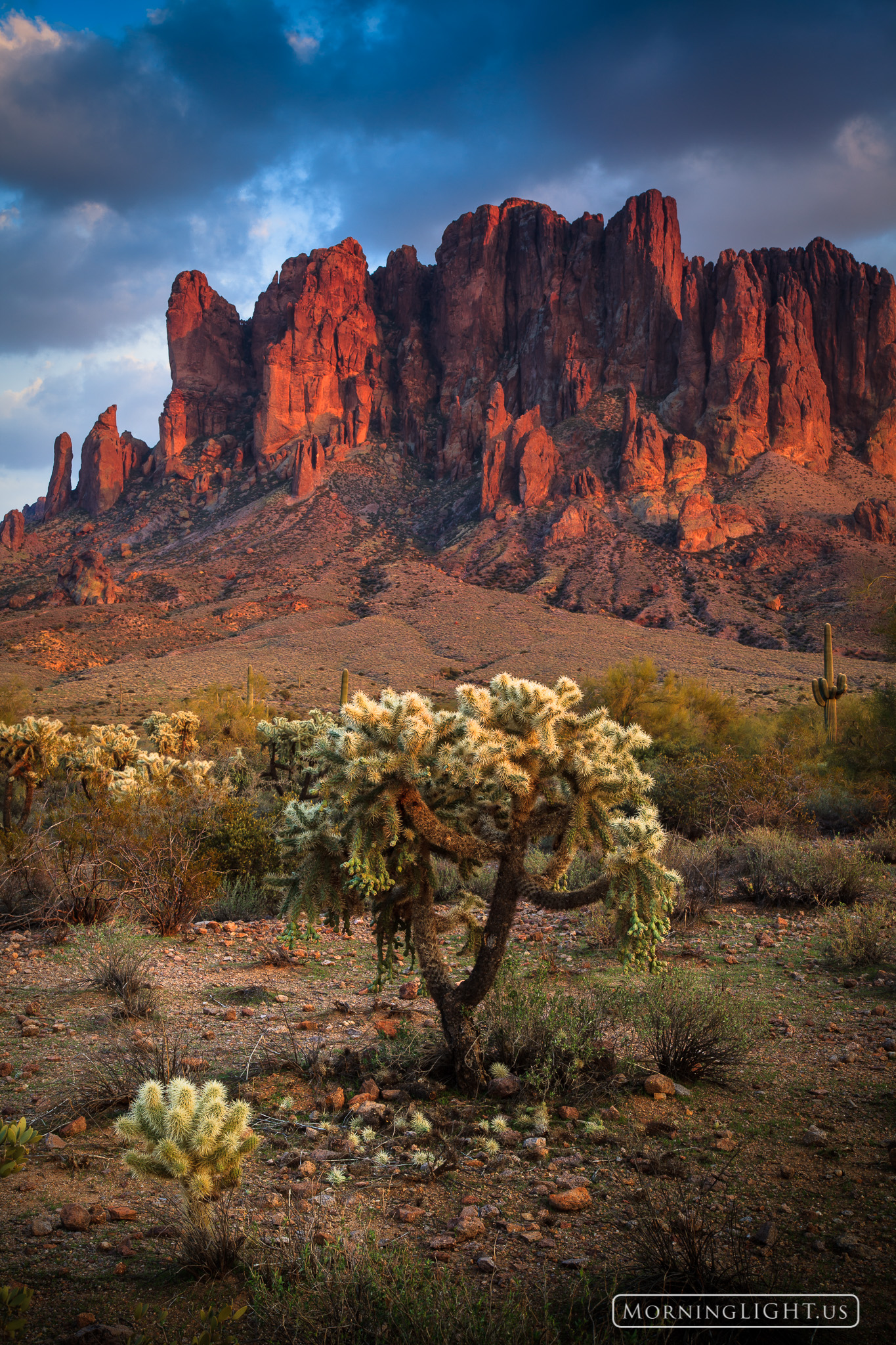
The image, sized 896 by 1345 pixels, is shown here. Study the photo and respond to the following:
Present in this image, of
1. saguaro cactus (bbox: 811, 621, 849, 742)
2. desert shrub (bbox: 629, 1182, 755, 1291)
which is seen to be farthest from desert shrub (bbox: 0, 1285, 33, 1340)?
saguaro cactus (bbox: 811, 621, 849, 742)

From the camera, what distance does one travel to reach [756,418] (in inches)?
3671

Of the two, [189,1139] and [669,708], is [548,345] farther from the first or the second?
[189,1139]

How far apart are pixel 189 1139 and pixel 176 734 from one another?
18.9 metres

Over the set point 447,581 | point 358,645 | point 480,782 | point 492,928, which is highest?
point 447,581

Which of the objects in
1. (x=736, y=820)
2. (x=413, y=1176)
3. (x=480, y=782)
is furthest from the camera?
(x=736, y=820)

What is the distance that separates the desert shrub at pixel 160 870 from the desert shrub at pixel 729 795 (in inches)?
302

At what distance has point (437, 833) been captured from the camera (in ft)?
15.6

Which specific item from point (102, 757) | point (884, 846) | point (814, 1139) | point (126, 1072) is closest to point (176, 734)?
point (102, 757)

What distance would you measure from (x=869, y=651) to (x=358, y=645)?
37.2 meters

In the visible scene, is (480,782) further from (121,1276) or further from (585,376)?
(585,376)

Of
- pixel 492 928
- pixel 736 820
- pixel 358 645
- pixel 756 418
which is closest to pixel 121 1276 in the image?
pixel 492 928

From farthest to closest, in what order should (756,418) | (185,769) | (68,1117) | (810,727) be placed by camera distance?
(756,418), (810,727), (185,769), (68,1117)

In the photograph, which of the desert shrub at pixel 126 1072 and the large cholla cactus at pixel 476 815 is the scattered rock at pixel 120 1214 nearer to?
the desert shrub at pixel 126 1072

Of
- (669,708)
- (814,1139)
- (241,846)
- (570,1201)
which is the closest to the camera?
(570,1201)
